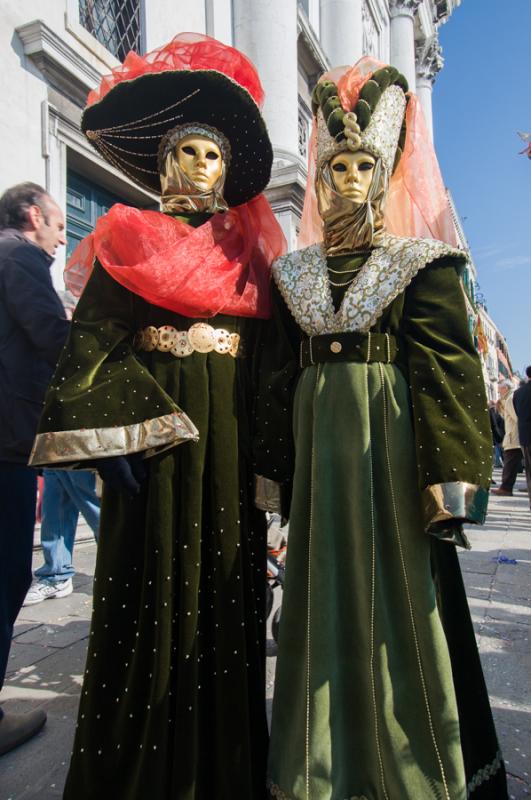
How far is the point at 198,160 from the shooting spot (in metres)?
1.87

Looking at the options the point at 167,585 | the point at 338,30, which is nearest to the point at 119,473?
the point at 167,585

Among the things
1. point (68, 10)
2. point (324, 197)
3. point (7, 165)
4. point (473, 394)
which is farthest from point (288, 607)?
point (68, 10)

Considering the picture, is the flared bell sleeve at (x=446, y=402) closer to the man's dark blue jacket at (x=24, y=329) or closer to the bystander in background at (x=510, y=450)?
the man's dark blue jacket at (x=24, y=329)

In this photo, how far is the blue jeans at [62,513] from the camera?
11.5 ft

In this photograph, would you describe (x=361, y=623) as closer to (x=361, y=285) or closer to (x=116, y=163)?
(x=361, y=285)

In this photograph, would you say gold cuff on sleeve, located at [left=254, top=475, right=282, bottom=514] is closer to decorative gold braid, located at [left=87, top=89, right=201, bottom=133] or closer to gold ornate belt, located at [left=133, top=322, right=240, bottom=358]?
gold ornate belt, located at [left=133, top=322, right=240, bottom=358]

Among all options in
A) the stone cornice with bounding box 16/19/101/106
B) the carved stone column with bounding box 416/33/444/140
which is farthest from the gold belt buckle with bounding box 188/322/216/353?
the carved stone column with bounding box 416/33/444/140

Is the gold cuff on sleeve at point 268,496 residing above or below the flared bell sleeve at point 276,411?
below

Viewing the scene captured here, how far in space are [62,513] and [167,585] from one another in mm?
2361

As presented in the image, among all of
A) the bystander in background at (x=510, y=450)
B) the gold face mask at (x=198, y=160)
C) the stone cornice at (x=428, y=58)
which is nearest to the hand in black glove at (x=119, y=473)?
the gold face mask at (x=198, y=160)

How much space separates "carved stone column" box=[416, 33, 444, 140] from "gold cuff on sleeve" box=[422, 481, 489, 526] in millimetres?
25733

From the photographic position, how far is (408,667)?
4.92 feet

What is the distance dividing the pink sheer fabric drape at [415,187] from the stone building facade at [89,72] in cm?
422

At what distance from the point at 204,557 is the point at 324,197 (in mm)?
1218
